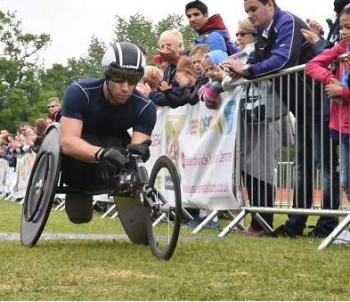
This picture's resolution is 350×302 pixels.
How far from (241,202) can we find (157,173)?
87.7 inches

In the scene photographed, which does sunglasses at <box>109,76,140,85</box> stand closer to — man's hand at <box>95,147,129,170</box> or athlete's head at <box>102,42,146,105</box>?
athlete's head at <box>102,42,146,105</box>

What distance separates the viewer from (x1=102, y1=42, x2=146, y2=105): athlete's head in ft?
19.7

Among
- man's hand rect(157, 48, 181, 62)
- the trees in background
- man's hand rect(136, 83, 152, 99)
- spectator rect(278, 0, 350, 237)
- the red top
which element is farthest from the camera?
the trees in background

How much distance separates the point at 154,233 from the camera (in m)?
5.98

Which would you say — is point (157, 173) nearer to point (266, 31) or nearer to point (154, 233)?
point (154, 233)

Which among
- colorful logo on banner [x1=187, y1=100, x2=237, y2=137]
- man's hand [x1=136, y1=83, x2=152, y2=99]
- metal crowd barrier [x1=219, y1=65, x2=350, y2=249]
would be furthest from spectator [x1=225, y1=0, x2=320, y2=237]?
man's hand [x1=136, y1=83, x2=152, y2=99]

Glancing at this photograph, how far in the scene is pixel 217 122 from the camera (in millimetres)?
8430

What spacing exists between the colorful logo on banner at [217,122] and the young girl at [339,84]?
4.68ft

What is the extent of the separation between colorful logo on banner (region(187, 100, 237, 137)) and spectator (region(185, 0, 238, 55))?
102 cm

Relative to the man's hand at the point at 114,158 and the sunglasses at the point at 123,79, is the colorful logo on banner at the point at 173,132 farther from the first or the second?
the man's hand at the point at 114,158

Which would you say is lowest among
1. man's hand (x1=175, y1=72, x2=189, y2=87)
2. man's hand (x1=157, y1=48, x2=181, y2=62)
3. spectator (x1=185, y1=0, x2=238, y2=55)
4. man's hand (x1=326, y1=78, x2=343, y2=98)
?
man's hand (x1=175, y1=72, x2=189, y2=87)

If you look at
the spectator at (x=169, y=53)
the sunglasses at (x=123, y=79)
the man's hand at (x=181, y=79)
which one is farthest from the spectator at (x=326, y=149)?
the spectator at (x=169, y=53)

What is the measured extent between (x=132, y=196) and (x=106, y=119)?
2.10 ft

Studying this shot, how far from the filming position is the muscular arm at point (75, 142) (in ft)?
19.9
